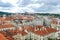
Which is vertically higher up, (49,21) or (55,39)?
(49,21)

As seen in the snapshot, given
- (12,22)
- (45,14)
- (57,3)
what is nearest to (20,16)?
(12,22)

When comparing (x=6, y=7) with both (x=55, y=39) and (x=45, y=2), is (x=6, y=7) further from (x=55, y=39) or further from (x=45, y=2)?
(x=55, y=39)

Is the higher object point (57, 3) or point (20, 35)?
point (57, 3)

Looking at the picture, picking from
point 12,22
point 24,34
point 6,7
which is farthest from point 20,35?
point 6,7

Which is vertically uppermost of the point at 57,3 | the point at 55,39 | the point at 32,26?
the point at 57,3

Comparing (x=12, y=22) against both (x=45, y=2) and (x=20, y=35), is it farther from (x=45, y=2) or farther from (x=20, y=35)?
(x=45, y=2)

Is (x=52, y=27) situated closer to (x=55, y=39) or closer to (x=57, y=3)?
(x=55, y=39)

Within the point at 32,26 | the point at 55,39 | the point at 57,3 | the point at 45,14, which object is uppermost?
the point at 57,3

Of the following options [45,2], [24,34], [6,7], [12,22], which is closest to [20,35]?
[24,34]
